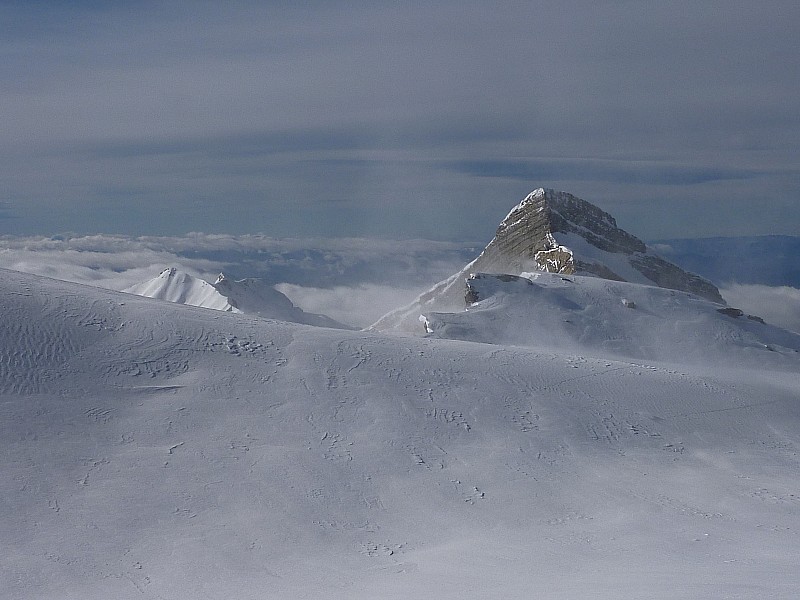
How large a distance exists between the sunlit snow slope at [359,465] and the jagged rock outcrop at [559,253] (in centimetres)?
4452

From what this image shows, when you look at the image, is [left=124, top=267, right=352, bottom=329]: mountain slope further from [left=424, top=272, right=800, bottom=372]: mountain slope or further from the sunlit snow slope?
the sunlit snow slope

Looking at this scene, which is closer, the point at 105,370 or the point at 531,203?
the point at 105,370

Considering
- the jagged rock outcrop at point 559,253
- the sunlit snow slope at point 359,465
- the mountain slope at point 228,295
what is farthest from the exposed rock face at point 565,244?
the mountain slope at point 228,295

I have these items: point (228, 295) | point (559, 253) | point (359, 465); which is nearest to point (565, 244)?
point (559, 253)

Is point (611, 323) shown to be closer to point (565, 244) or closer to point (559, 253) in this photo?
point (559, 253)

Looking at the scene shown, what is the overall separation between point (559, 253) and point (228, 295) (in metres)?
106

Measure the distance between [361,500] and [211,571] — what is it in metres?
4.45

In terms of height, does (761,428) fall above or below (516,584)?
below

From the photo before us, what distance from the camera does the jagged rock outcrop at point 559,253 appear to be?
243ft

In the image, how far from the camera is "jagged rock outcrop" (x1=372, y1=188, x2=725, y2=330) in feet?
243

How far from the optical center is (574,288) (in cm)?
5425

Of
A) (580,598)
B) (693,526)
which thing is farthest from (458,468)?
(580,598)

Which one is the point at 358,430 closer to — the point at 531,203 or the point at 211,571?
the point at 211,571

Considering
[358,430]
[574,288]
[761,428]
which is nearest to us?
[358,430]
